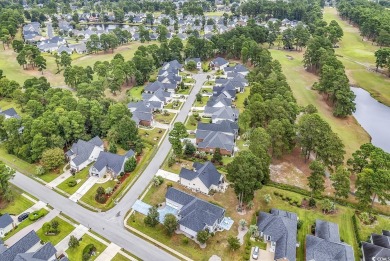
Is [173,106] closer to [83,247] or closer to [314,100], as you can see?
[314,100]

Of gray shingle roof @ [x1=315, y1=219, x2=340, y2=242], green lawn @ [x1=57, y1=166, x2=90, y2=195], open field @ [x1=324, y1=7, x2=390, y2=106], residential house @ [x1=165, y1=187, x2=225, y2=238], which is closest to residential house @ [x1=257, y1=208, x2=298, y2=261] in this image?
gray shingle roof @ [x1=315, y1=219, x2=340, y2=242]

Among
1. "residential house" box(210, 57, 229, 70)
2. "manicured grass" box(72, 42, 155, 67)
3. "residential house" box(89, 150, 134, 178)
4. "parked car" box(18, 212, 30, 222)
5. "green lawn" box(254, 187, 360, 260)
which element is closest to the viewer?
"green lawn" box(254, 187, 360, 260)

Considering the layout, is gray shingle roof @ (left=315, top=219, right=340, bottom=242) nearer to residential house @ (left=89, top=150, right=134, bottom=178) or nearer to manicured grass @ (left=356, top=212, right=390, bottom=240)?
manicured grass @ (left=356, top=212, right=390, bottom=240)

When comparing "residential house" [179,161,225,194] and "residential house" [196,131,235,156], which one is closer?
"residential house" [179,161,225,194]

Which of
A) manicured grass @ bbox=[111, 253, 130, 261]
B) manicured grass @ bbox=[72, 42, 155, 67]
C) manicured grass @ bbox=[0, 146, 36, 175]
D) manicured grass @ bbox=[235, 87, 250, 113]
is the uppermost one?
manicured grass @ bbox=[72, 42, 155, 67]

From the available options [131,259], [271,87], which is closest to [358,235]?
[131,259]

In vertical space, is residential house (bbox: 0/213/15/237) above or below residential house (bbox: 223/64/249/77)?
below

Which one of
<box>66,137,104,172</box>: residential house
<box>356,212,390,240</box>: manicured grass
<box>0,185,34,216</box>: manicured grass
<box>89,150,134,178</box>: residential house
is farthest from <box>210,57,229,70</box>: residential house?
<box>0,185,34,216</box>: manicured grass

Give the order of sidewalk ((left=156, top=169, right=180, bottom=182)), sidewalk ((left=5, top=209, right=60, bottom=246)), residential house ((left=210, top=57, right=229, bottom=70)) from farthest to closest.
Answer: residential house ((left=210, top=57, right=229, bottom=70))
sidewalk ((left=156, top=169, right=180, bottom=182))
sidewalk ((left=5, top=209, right=60, bottom=246))

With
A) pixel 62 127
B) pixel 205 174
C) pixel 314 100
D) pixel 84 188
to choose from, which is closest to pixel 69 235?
pixel 84 188
